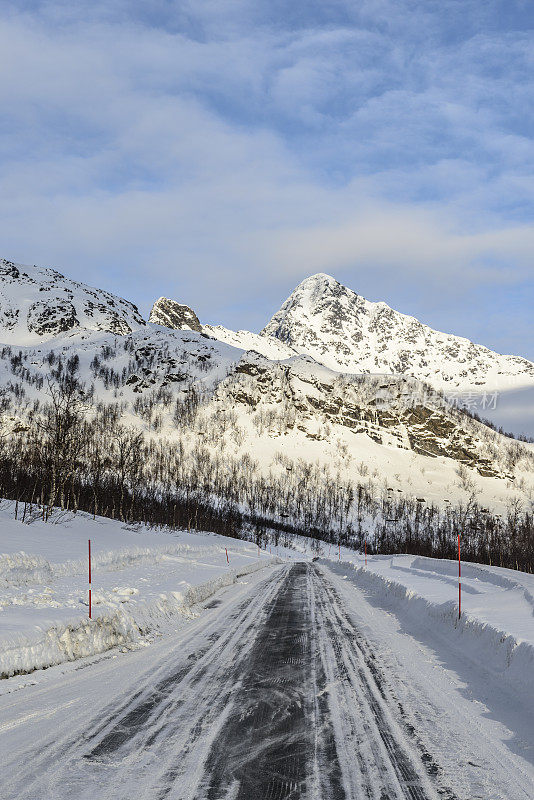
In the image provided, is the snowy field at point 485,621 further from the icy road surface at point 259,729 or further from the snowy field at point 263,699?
the icy road surface at point 259,729

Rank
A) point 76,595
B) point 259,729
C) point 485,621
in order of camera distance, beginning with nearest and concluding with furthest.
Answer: point 259,729 < point 485,621 < point 76,595

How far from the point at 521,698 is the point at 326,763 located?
3274 millimetres

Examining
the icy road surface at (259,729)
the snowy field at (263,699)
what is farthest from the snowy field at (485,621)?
the icy road surface at (259,729)

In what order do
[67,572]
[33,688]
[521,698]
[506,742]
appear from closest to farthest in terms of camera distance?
1. [506,742]
2. [521,698]
3. [33,688]
4. [67,572]

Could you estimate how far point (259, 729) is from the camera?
5.65 m

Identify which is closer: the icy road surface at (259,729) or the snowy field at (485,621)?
the icy road surface at (259,729)

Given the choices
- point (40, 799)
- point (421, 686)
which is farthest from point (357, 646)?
point (40, 799)

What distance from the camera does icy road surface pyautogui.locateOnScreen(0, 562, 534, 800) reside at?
446 cm

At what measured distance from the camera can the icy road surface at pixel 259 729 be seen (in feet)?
14.6

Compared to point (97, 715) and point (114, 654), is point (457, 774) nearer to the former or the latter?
point (97, 715)

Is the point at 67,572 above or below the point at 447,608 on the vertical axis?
below

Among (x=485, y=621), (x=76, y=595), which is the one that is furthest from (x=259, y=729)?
(x=76, y=595)

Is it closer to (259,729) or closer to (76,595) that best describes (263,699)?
(259,729)

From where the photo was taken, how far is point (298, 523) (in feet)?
559
